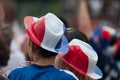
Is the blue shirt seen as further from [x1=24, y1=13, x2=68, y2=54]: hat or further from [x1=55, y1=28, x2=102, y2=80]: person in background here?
[x1=55, y1=28, x2=102, y2=80]: person in background

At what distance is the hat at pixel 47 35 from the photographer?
5.63 meters

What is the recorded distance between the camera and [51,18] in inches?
228

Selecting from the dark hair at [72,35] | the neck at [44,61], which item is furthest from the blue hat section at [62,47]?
the dark hair at [72,35]

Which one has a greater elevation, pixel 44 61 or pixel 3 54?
pixel 44 61

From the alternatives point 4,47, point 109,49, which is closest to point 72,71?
point 4,47

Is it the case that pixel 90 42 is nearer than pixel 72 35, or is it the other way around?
pixel 72 35

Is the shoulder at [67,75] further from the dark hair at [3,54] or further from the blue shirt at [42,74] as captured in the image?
the dark hair at [3,54]

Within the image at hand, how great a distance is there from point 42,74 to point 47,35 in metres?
0.33

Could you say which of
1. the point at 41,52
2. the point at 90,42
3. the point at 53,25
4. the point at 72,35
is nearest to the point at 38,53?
the point at 41,52

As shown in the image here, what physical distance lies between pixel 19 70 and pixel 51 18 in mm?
523

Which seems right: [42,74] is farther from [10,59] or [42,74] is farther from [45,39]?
[10,59]

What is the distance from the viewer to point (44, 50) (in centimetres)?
561

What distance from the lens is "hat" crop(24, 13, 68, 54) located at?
5.63m

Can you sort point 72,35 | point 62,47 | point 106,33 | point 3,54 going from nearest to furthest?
1. point 62,47
2. point 72,35
3. point 3,54
4. point 106,33
